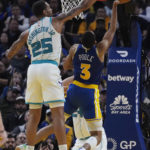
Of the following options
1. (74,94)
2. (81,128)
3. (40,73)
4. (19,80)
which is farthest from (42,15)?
(19,80)

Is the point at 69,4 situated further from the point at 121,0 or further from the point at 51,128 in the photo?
the point at 51,128

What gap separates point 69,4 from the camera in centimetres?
777

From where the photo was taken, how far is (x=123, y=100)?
882cm

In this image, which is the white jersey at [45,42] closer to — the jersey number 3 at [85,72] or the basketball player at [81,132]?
the jersey number 3 at [85,72]

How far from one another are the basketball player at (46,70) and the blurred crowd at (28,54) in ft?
7.16

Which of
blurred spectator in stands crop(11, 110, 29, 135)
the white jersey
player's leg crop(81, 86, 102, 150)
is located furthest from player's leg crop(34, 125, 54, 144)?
blurred spectator in stands crop(11, 110, 29, 135)

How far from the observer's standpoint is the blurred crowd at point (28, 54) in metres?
9.36

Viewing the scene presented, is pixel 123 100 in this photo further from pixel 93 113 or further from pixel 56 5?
pixel 56 5

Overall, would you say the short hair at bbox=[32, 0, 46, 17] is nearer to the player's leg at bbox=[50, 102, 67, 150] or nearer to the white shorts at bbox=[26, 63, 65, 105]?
the white shorts at bbox=[26, 63, 65, 105]

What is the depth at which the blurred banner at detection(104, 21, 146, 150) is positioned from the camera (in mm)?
8766

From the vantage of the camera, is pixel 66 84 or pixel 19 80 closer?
pixel 66 84

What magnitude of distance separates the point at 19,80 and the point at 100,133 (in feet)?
15.6

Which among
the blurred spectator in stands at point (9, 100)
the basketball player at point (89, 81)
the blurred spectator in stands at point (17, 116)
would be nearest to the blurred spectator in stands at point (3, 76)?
the blurred spectator in stands at point (9, 100)

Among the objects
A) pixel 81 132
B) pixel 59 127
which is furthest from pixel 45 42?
pixel 81 132
